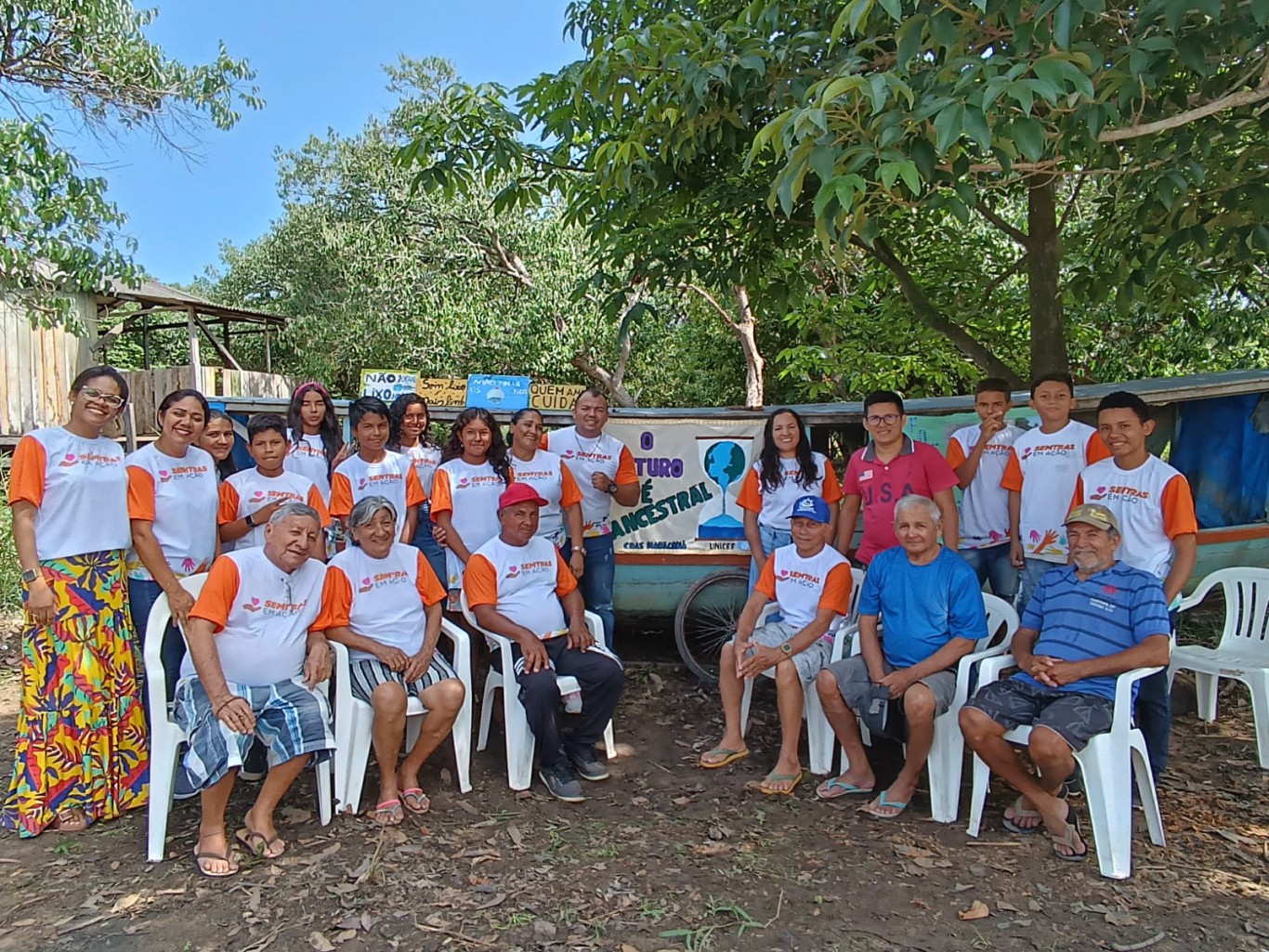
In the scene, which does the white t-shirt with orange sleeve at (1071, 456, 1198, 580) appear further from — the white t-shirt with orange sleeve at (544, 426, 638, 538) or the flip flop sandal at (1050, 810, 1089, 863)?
the white t-shirt with orange sleeve at (544, 426, 638, 538)

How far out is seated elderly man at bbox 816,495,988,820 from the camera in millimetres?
3705

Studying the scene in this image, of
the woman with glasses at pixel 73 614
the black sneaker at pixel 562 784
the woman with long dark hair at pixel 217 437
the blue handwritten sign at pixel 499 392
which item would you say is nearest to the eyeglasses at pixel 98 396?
the woman with glasses at pixel 73 614

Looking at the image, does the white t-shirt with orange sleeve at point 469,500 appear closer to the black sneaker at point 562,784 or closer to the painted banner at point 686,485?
the black sneaker at point 562,784

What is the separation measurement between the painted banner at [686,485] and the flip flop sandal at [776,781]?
1865mm

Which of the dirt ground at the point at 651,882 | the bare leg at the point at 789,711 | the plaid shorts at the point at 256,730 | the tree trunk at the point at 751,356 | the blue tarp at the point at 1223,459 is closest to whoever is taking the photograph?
the dirt ground at the point at 651,882

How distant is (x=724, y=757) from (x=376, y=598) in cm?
177

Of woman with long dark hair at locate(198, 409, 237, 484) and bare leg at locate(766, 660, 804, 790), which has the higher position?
woman with long dark hair at locate(198, 409, 237, 484)

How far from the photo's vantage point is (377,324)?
1473cm

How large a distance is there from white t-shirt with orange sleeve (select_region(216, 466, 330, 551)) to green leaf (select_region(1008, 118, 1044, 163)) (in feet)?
10.3

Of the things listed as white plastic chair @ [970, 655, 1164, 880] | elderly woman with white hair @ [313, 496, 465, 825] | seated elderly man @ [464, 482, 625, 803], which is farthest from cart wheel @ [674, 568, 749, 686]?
white plastic chair @ [970, 655, 1164, 880]

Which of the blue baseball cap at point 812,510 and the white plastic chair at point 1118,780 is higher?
the blue baseball cap at point 812,510

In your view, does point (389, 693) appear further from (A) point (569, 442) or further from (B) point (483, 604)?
(A) point (569, 442)

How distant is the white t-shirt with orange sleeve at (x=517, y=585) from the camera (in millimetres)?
4188

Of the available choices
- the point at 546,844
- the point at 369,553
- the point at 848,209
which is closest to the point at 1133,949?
the point at 546,844
